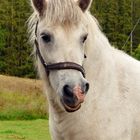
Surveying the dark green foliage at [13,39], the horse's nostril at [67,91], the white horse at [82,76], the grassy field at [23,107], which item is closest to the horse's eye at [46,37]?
the white horse at [82,76]

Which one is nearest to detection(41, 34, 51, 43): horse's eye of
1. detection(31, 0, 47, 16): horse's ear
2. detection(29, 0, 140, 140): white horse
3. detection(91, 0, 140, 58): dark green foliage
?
detection(29, 0, 140, 140): white horse

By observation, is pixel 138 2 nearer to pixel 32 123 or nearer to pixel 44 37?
pixel 32 123

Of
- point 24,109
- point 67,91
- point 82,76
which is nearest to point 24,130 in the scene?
point 24,109

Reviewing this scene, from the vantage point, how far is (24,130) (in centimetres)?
1631

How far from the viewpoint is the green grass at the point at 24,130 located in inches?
571

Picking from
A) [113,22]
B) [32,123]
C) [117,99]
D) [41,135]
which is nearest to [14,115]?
A: [32,123]

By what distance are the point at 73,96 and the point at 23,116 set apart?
1604 cm

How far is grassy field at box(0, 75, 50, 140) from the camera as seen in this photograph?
15188mm

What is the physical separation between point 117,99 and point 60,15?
1077 mm

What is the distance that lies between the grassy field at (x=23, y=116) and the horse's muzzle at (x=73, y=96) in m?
10.0

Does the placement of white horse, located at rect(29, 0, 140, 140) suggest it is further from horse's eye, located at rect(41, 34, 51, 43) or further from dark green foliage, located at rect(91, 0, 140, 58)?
dark green foliage, located at rect(91, 0, 140, 58)

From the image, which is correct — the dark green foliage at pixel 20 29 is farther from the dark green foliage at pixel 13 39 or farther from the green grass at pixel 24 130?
the green grass at pixel 24 130

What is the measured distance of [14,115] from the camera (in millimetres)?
20234

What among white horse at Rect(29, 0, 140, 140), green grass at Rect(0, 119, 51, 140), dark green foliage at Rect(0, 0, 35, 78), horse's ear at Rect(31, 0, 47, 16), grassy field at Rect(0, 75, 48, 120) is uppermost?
horse's ear at Rect(31, 0, 47, 16)
